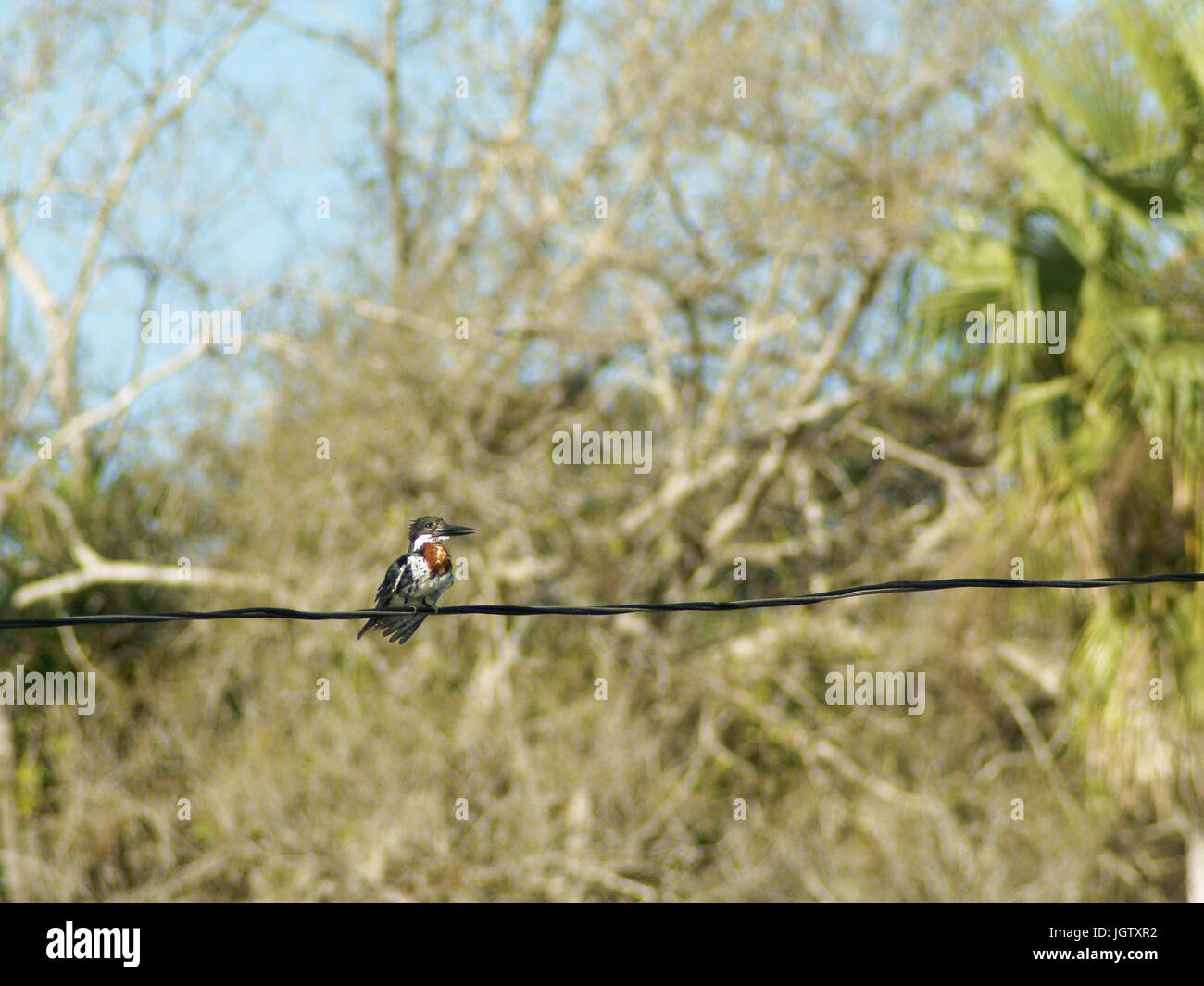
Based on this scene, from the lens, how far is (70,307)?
1543 centimetres

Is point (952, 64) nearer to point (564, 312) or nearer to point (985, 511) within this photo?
point (564, 312)

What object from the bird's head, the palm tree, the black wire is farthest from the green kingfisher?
the palm tree

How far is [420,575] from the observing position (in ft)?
13.0

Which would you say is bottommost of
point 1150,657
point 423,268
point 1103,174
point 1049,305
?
point 1150,657

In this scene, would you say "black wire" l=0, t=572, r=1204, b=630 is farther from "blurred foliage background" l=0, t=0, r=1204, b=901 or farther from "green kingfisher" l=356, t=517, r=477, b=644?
"blurred foliage background" l=0, t=0, r=1204, b=901

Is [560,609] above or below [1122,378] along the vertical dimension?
below

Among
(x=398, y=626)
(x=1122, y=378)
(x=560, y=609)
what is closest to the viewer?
(x=560, y=609)

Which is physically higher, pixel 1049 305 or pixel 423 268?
pixel 423 268

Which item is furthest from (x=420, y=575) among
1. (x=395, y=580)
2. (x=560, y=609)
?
(x=560, y=609)

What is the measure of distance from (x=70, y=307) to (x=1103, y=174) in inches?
467

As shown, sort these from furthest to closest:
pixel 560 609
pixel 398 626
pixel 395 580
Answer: pixel 395 580, pixel 398 626, pixel 560 609

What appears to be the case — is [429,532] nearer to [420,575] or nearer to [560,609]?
[420,575]

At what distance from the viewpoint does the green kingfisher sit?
3.95 metres
